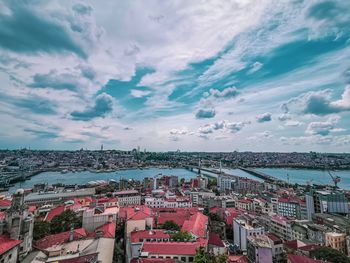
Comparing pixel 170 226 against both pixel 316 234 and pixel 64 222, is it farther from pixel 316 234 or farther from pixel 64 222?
pixel 316 234

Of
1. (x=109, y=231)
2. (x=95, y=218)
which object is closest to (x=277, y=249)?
(x=109, y=231)

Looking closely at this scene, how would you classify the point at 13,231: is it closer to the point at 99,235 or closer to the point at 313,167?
the point at 99,235

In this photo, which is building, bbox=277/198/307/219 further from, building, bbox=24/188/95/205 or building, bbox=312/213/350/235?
building, bbox=24/188/95/205

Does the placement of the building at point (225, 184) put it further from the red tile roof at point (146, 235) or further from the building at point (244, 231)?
the red tile roof at point (146, 235)

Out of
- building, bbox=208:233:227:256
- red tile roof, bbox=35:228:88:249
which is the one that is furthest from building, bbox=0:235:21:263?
building, bbox=208:233:227:256

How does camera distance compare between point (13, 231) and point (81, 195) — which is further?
point (81, 195)

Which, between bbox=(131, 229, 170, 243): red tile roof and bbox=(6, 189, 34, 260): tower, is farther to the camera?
bbox=(131, 229, 170, 243): red tile roof

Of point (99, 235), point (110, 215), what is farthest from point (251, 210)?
point (99, 235)

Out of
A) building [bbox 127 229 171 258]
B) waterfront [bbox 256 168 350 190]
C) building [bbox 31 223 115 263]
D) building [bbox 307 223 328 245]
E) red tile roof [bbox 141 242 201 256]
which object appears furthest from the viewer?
waterfront [bbox 256 168 350 190]
